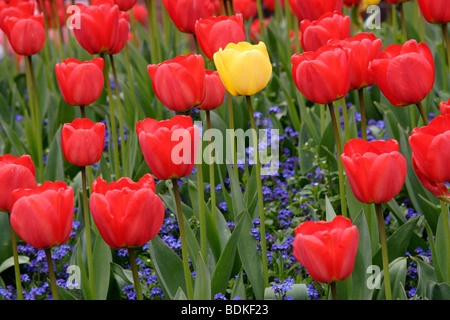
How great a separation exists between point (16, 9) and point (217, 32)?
113cm

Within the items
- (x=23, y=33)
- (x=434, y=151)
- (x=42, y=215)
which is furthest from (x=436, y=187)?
(x=23, y=33)

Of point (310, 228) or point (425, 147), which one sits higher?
point (425, 147)

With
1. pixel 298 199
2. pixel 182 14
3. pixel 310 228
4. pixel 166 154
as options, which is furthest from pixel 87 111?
pixel 310 228

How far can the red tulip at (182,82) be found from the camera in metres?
1.74

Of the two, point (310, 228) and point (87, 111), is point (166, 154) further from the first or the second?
point (87, 111)

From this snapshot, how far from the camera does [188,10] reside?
7.75 ft

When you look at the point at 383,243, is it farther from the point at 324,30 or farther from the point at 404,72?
the point at 324,30

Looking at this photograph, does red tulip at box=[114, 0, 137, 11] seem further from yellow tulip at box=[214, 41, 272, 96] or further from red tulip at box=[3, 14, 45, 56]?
yellow tulip at box=[214, 41, 272, 96]

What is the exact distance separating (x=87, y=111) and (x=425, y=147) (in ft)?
6.85

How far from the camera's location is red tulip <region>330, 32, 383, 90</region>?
1.86 metres

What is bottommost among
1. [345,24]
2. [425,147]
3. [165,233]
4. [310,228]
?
[165,233]

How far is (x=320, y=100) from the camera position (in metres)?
1.73

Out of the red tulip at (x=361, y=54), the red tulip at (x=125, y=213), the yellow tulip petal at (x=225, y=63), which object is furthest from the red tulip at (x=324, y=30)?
the red tulip at (x=125, y=213)

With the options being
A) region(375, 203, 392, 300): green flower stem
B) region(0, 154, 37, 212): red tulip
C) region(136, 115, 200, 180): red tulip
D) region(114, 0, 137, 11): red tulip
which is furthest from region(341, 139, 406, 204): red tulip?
region(114, 0, 137, 11): red tulip
